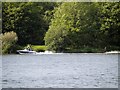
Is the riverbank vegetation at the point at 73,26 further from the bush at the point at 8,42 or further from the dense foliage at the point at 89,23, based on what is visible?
the bush at the point at 8,42

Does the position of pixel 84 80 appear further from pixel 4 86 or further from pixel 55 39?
pixel 55 39

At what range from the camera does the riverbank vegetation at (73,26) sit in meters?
52.1

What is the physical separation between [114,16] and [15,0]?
1246cm

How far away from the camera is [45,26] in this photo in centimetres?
5688

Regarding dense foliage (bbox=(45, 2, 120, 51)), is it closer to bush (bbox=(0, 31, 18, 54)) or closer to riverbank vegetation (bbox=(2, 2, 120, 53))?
riverbank vegetation (bbox=(2, 2, 120, 53))

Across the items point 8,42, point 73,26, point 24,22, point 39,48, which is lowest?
point 39,48

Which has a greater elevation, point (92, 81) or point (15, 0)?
point (15, 0)

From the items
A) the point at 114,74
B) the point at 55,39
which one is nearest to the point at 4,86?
the point at 114,74

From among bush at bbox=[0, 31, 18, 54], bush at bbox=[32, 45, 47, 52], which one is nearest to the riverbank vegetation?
bush at bbox=[32, 45, 47, 52]

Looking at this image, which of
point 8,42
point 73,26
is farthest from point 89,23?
point 8,42

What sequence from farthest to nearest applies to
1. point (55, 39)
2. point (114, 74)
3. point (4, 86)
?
point (55, 39)
point (114, 74)
point (4, 86)

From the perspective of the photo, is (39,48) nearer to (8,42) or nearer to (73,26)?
(8,42)

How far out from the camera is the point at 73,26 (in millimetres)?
54438

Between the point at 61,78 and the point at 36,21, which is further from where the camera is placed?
the point at 36,21
